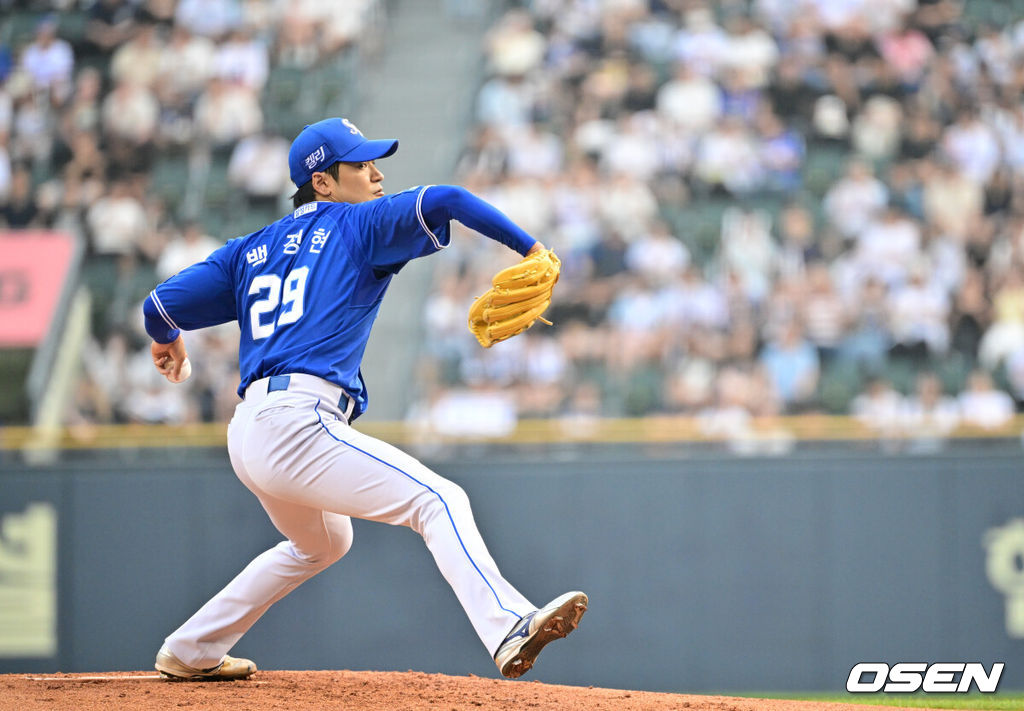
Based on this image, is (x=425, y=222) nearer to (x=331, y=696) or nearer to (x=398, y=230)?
(x=398, y=230)

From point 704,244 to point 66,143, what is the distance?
19.4 feet

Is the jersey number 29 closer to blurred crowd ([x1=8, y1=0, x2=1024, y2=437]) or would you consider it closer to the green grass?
the green grass

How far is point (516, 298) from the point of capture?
14.2ft

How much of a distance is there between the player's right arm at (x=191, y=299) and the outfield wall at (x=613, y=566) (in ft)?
10.9

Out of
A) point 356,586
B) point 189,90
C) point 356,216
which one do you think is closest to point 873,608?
point 356,586

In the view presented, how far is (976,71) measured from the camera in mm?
11812

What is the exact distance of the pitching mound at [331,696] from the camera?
4637 millimetres

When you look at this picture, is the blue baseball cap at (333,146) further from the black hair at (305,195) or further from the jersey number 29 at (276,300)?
the jersey number 29 at (276,300)

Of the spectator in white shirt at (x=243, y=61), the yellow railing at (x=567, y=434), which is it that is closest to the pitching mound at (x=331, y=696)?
the yellow railing at (x=567, y=434)

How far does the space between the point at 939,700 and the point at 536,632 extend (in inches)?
136

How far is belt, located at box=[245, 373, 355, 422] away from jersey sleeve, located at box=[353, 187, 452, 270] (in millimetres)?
444

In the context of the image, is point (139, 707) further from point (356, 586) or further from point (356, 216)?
point (356, 586)

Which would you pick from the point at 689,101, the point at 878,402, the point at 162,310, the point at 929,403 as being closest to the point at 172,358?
the point at 162,310

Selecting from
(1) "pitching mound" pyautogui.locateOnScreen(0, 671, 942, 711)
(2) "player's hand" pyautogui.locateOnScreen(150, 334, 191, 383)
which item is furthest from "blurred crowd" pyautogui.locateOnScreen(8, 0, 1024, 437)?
(2) "player's hand" pyautogui.locateOnScreen(150, 334, 191, 383)
